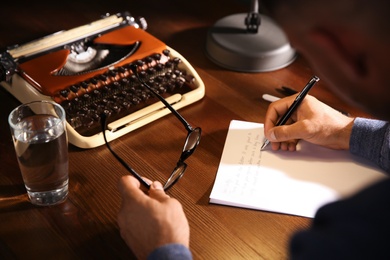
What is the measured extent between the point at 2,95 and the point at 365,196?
110 centimetres

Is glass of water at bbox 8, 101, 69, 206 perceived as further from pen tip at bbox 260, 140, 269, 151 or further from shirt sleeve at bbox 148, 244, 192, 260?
pen tip at bbox 260, 140, 269, 151

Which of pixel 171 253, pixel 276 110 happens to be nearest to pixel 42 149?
pixel 171 253

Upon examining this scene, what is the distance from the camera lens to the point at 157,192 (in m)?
1.12

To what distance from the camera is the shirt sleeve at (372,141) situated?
48.9 inches

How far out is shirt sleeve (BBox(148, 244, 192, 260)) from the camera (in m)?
0.97

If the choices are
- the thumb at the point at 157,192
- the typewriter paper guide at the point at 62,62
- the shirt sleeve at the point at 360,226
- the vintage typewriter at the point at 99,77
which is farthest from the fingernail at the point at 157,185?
the shirt sleeve at the point at 360,226

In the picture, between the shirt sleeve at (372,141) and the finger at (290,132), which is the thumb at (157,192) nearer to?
the finger at (290,132)

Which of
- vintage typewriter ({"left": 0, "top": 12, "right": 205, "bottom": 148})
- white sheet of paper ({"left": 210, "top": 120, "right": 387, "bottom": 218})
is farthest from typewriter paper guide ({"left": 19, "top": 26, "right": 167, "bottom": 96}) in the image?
white sheet of paper ({"left": 210, "top": 120, "right": 387, "bottom": 218})

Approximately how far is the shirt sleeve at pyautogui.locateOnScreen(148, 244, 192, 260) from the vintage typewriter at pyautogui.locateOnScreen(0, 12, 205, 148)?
16.2 inches

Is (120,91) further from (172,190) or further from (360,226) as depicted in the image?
(360,226)

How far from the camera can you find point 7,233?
111cm

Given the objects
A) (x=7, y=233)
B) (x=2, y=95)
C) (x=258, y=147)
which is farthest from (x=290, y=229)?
(x=2, y=95)

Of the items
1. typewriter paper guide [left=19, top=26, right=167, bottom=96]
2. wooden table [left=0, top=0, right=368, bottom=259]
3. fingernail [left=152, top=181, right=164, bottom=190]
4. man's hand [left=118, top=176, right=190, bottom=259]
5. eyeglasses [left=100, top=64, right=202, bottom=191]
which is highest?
typewriter paper guide [left=19, top=26, right=167, bottom=96]

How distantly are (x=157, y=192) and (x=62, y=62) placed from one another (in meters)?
0.55
